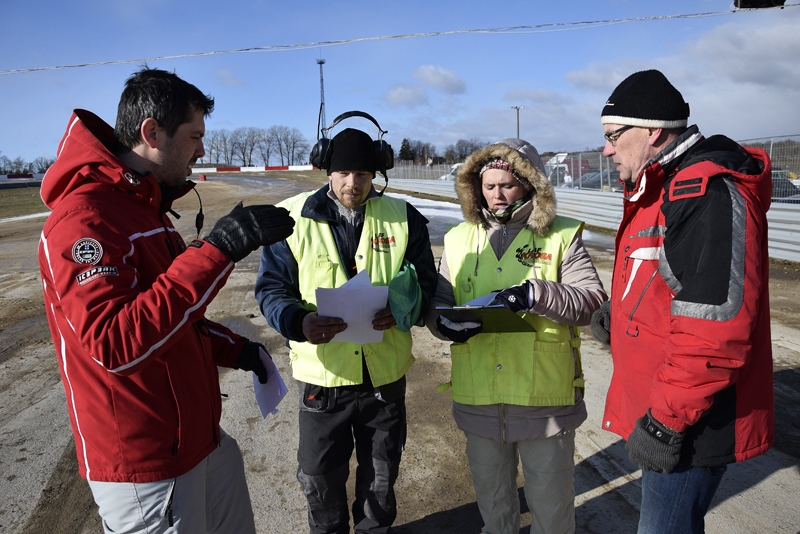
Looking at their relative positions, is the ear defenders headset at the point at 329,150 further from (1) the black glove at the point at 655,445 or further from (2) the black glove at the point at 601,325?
(1) the black glove at the point at 655,445

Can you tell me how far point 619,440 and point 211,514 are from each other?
9.07 feet

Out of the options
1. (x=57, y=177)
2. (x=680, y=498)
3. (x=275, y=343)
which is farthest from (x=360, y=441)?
(x=275, y=343)

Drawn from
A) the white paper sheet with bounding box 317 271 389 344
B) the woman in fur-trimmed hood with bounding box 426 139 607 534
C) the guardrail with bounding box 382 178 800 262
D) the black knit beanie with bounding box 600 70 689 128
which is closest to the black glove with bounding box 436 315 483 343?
the woman in fur-trimmed hood with bounding box 426 139 607 534

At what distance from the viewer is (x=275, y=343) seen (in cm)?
577

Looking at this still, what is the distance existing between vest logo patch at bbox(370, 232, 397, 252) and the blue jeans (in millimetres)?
1530

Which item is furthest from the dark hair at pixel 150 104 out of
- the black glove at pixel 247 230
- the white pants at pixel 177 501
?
the white pants at pixel 177 501

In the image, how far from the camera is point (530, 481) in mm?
2490

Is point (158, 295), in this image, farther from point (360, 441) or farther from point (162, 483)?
point (360, 441)

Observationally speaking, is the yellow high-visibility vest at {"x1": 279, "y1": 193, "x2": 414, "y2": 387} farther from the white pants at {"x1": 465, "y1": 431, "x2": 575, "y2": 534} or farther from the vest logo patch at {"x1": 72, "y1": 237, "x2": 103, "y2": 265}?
the vest logo patch at {"x1": 72, "y1": 237, "x2": 103, "y2": 265}

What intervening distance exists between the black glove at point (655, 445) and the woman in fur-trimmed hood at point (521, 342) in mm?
681

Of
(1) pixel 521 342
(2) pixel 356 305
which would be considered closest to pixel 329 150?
(2) pixel 356 305

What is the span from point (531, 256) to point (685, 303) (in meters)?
0.97

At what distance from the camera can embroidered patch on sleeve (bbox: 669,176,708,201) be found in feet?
5.36

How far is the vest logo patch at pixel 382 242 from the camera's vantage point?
2699 mm
